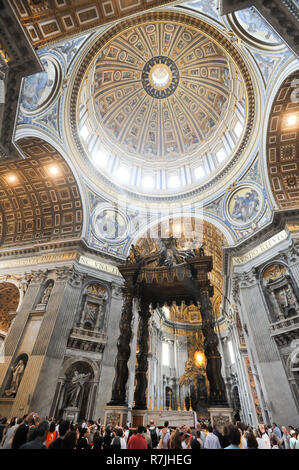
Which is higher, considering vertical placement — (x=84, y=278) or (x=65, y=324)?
(x=84, y=278)

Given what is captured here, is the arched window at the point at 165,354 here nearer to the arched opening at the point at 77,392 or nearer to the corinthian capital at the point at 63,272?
the arched opening at the point at 77,392

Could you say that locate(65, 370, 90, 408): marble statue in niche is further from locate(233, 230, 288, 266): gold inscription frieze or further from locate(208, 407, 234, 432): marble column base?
locate(233, 230, 288, 266): gold inscription frieze

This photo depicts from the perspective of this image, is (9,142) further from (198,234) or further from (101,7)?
(198,234)

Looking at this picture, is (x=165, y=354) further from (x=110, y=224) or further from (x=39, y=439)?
(x=39, y=439)

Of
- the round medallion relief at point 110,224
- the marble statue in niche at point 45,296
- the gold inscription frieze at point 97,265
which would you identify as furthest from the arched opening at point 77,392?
the round medallion relief at point 110,224

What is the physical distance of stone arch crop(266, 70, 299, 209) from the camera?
41.6 ft

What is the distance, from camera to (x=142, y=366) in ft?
30.2

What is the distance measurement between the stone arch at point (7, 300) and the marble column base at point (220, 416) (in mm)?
13536

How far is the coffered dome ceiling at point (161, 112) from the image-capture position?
17.7 metres

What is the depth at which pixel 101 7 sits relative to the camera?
716 cm

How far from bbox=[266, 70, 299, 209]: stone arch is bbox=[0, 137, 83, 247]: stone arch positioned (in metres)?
12.6

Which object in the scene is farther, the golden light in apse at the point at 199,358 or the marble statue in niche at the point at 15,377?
the golden light in apse at the point at 199,358
